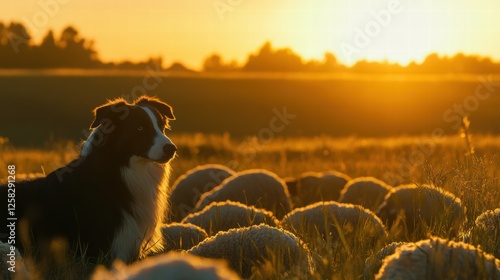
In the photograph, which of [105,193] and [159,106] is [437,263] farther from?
[159,106]

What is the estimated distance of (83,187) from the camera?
591cm

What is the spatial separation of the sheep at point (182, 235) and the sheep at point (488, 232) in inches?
79.3

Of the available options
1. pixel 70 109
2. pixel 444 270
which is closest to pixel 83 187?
pixel 444 270

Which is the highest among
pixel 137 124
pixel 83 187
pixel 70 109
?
pixel 137 124

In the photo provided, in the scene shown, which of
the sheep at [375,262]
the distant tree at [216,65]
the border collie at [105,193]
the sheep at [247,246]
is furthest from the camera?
the distant tree at [216,65]

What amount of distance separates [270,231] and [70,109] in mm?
44424

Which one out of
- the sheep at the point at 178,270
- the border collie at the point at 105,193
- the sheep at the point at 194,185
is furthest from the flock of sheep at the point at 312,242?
the border collie at the point at 105,193

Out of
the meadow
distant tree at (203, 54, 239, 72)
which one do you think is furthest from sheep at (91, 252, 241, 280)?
distant tree at (203, 54, 239, 72)

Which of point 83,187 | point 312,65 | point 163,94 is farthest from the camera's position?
point 312,65

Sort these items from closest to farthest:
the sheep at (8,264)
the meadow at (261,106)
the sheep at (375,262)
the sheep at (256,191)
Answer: the sheep at (8,264) → the sheep at (375,262) → the sheep at (256,191) → the meadow at (261,106)

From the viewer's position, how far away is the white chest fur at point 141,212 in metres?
5.88

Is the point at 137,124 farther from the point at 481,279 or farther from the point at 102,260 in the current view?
the point at 481,279

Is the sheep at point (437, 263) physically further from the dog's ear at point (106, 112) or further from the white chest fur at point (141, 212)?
the dog's ear at point (106, 112)

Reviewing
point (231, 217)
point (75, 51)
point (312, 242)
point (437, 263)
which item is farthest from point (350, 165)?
point (75, 51)
